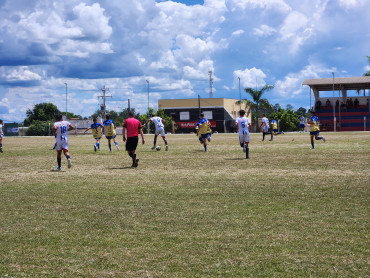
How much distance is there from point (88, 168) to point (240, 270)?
1213 cm

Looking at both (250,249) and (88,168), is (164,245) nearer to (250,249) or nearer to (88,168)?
(250,249)

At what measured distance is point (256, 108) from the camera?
90000 mm

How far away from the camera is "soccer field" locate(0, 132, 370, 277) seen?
5.29 meters

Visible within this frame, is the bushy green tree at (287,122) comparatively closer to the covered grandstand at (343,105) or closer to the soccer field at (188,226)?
the covered grandstand at (343,105)

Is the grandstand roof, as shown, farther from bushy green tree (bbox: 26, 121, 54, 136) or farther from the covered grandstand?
bushy green tree (bbox: 26, 121, 54, 136)

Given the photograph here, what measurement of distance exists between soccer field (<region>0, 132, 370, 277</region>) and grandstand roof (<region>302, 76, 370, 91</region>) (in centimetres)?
7646

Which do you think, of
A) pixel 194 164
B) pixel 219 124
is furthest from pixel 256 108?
pixel 194 164

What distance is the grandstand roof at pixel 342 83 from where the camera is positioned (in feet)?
282

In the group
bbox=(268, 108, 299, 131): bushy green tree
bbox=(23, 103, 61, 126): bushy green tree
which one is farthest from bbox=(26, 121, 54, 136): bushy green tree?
bbox=(268, 108, 299, 131): bushy green tree

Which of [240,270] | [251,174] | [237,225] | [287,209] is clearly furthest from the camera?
[251,174]

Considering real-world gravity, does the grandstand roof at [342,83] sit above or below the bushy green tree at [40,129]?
above

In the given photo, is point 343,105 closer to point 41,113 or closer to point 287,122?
point 287,122

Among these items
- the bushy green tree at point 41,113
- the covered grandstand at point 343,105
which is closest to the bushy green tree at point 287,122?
the covered grandstand at point 343,105

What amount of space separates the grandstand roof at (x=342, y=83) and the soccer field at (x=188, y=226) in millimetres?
76459
